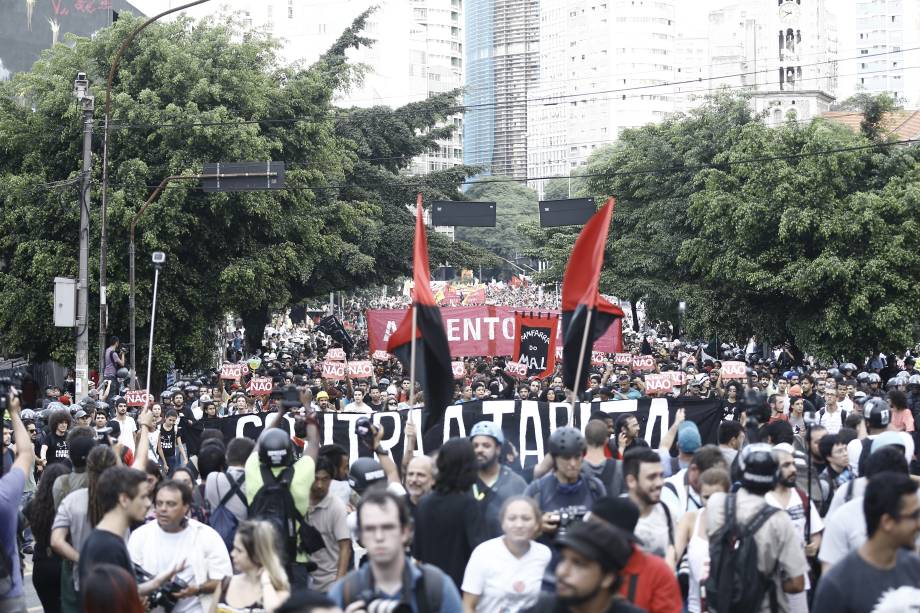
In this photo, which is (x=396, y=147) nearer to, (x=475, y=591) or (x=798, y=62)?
(x=475, y=591)

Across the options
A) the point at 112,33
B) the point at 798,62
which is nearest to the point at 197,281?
the point at 112,33

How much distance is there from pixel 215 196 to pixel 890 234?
603 inches

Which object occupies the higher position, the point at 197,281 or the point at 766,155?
the point at 766,155

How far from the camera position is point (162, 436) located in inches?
607

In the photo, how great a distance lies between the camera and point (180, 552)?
284 inches

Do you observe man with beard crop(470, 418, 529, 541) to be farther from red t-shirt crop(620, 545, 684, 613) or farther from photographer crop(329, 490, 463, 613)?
photographer crop(329, 490, 463, 613)

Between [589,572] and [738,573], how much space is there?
2257 mm

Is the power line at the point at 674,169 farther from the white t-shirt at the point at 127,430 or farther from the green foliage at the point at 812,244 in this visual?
the white t-shirt at the point at 127,430

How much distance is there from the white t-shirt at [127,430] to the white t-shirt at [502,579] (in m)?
9.34

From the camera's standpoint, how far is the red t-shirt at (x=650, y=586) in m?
5.66

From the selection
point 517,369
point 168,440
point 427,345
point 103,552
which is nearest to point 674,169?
point 517,369

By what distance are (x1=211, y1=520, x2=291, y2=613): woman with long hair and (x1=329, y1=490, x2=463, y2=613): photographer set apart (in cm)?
99

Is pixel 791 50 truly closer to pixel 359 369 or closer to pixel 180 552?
pixel 359 369

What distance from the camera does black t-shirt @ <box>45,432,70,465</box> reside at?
13367 mm
